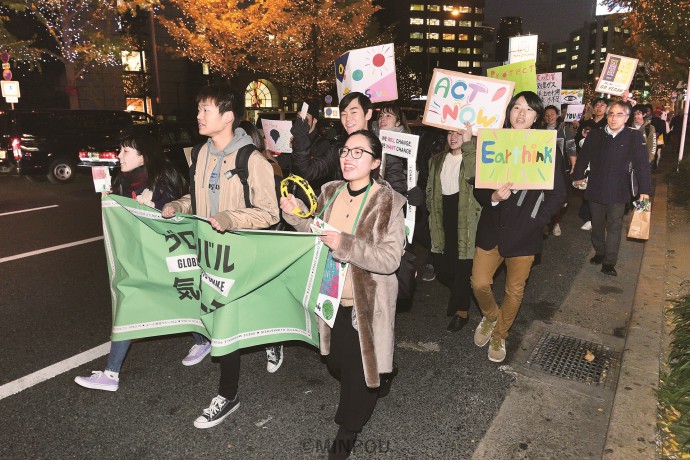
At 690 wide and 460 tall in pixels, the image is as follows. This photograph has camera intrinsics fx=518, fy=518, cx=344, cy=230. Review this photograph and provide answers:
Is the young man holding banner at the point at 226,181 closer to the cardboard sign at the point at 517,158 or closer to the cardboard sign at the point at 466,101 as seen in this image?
the cardboard sign at the point at 517,158

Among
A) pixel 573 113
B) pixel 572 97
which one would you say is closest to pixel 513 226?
pixel 573 113

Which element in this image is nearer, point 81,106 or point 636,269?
point 636,269

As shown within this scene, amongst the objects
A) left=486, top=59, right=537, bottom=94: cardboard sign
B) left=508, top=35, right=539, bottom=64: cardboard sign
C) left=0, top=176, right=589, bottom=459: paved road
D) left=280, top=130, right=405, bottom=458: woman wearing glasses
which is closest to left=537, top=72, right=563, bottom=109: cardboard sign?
left=0, top=176, right=589, bottom=459: paved road

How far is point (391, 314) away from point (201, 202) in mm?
1533

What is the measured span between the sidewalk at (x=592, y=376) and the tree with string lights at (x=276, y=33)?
19.4 meters

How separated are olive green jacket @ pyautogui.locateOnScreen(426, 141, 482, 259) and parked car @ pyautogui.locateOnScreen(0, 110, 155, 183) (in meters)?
10.9

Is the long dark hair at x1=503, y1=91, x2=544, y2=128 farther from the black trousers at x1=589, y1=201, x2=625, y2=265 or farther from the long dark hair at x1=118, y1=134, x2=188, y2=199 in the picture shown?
the black trousers at x1=589, y1=201, x2=625, y2=265

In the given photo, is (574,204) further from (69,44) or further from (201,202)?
(69,44)

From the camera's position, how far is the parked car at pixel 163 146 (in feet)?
44.8

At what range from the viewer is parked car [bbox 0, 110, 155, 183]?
13938 millimetres

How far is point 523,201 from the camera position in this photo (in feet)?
13.5

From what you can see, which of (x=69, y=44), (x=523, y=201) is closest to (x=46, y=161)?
(x=69, y=44)

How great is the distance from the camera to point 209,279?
3.24 metres

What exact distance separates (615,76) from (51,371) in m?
12.5
